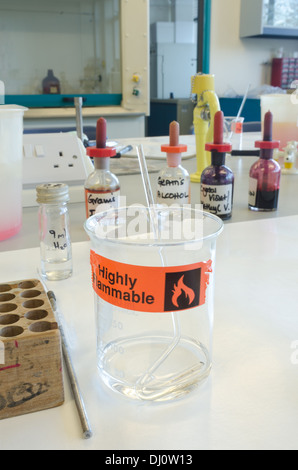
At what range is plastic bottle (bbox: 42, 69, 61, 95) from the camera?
3271 millimetres

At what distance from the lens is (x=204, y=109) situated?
43.8 inches

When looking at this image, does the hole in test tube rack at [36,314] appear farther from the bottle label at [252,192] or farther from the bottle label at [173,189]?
the bottle label at [252,192]

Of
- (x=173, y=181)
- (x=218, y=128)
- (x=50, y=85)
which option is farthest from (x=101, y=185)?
(x=50, y=85)

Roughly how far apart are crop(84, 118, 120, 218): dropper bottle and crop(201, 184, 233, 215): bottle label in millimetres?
202

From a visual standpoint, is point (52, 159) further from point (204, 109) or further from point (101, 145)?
point (204, 109)

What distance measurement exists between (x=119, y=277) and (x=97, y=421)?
0.11 meters

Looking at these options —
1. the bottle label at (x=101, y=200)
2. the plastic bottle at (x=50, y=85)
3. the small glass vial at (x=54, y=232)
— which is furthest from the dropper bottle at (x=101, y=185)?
the plastic bottle at (x=50, y=85)

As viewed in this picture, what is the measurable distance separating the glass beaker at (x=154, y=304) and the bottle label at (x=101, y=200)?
0.32 m

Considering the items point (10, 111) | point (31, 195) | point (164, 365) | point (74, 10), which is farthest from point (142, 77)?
point (164, 365)

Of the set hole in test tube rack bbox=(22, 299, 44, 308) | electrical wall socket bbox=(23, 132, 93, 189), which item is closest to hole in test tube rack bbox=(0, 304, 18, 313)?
hole in test tube rack bbox=(22, 299, 44, 308)

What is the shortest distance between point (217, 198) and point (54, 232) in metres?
0.37

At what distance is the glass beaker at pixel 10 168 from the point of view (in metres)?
0.72

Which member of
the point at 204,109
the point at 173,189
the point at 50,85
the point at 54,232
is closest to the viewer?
the point at 54,232
